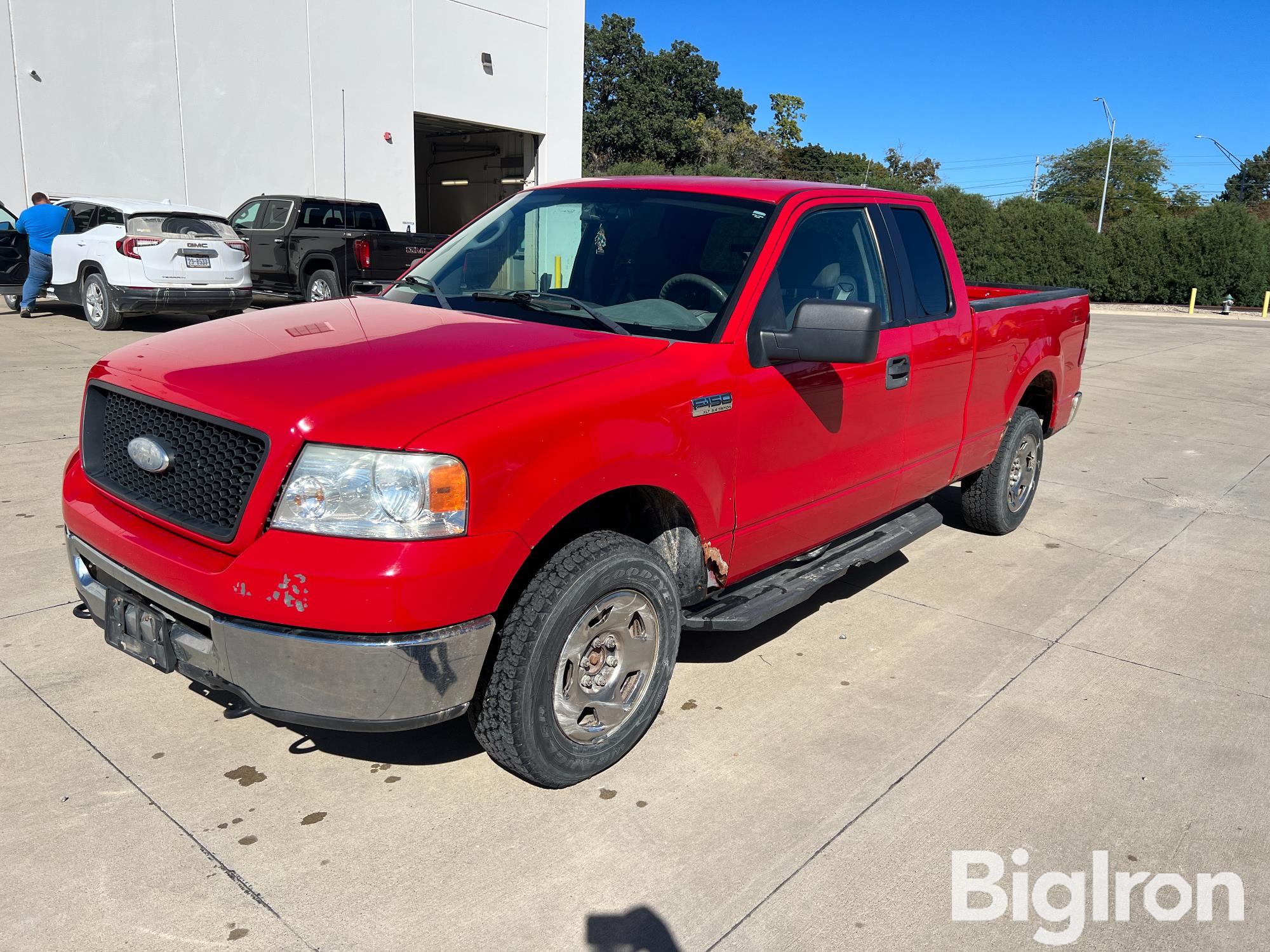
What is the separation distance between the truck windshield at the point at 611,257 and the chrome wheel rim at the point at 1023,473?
2967 mm

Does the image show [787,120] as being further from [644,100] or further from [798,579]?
[798,579]

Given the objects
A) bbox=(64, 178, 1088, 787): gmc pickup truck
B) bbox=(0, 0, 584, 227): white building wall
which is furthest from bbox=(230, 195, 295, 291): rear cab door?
bbox=(64, 178, 1088, 787): gmc pickup truck

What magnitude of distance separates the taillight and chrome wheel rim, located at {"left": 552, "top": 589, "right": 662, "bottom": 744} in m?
11.3

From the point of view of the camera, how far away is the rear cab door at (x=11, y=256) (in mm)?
13805

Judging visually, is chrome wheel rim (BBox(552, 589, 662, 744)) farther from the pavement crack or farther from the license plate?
the license plate

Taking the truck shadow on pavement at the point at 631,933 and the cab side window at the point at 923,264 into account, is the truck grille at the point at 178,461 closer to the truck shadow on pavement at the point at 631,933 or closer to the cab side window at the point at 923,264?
the truck shadow on pavement at the point at 631,933

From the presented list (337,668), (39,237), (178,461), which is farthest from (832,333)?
(39,237)

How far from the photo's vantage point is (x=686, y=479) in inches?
132

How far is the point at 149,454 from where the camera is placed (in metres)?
3.01

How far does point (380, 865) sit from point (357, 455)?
1170mm

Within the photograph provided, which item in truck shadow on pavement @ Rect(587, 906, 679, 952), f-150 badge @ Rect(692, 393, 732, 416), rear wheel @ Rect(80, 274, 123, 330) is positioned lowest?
truck shadow on pavement @ Rect(587, 906, 679, 952)

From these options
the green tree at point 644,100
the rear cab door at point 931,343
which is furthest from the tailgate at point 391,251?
the green tree at point 644,100

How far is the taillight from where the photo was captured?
1225cm

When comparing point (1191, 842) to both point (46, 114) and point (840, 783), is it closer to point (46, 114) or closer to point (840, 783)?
point (840, 783)
